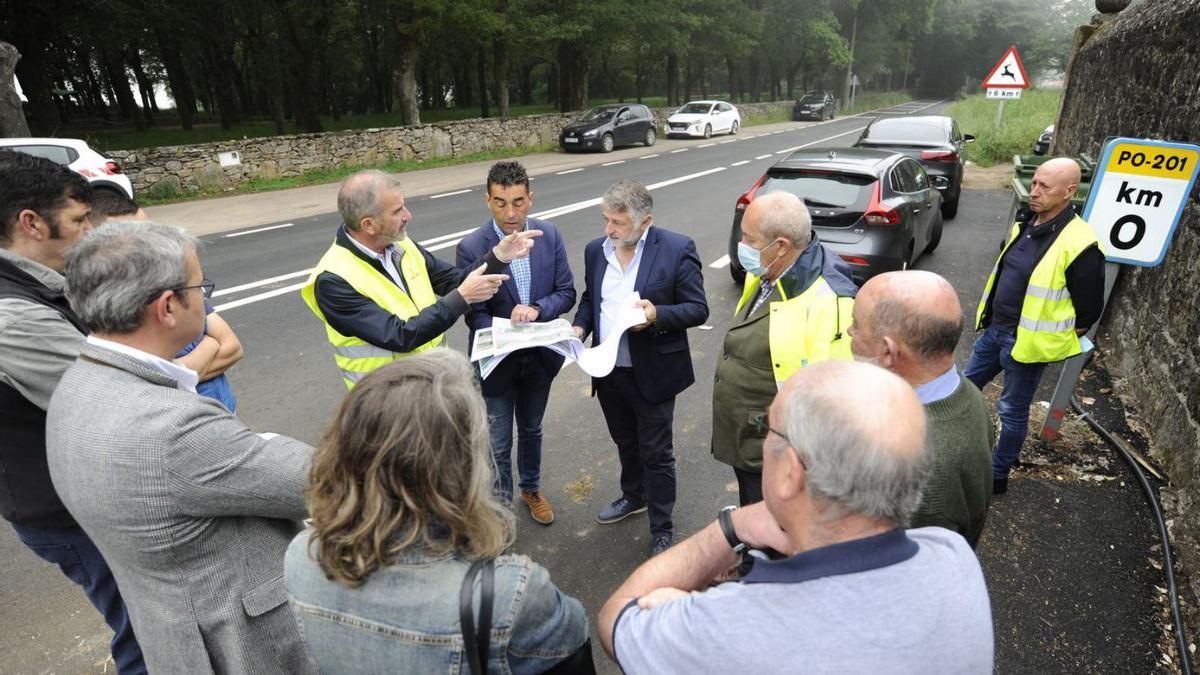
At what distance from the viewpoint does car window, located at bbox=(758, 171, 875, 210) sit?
6.45 meters

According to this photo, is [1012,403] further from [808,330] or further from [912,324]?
[912,324]

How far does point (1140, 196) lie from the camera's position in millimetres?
3861

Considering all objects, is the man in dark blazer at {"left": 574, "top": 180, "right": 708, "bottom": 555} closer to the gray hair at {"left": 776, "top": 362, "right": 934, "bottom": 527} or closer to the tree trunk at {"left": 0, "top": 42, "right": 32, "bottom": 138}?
the gray hair at {"left": 776, "top": 362, "right": 934, "bottom": 527}

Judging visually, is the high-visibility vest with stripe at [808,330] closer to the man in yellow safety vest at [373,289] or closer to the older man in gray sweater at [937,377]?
the older man in gray sweater at [937,377]

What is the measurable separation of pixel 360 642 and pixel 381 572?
0.16 metres

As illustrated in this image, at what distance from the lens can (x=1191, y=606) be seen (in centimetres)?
288

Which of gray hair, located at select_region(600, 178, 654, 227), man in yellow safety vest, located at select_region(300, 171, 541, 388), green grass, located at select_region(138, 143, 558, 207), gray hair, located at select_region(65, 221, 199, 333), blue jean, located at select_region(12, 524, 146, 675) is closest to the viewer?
gray hair, located at select_region(65, 221, 199, 333)

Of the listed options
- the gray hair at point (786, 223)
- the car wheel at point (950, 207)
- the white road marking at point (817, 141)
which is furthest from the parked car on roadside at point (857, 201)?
the white road marking at point (817, 141)

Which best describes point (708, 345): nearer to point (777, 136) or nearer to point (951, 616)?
point (951, 616)

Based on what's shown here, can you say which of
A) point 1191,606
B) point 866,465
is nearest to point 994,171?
point 1191,606

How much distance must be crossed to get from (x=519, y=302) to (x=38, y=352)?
195cm

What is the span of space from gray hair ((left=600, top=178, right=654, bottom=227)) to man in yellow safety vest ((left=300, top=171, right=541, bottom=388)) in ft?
2.11

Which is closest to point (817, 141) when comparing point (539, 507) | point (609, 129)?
point (609, 129)

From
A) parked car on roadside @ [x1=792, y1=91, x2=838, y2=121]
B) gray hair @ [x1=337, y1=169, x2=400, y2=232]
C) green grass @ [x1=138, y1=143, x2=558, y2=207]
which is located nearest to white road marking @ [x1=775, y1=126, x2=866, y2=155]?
parked car on roadside @ [x1=792, y1=91, x2=838, y2=121]
